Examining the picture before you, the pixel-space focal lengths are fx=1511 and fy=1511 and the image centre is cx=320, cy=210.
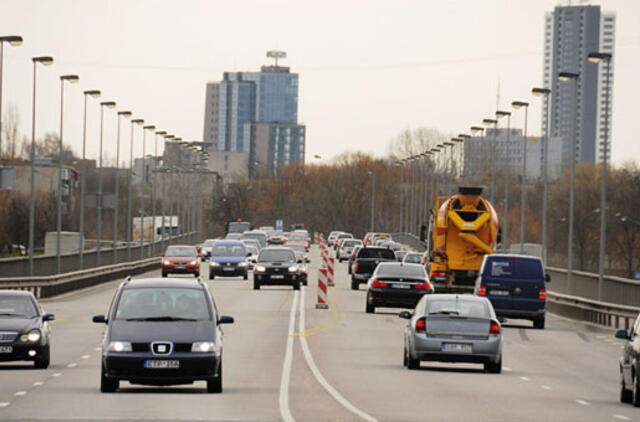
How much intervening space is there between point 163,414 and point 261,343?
1539 cm

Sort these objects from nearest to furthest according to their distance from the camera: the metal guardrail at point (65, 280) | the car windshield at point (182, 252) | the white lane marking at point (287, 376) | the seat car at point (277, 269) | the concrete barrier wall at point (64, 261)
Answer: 1. the white lane marking at point (287, 376)
2. the metal guardrail at point (65, 280)
3. the concrete barrier wall at point (64, 261)
4. the seat car at point (277, 269)
5. the car windshield at point (182, 252)

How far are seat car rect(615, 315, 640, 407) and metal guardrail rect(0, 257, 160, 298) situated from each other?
31.7 metres

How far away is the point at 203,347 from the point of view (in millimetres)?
18891

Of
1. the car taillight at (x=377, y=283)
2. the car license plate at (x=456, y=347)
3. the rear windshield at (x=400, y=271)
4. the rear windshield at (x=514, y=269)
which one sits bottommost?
the car license plate at (x=456, y=347)

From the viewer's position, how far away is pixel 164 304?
19.9 metres

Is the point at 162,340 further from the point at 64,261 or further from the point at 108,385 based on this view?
the point at 64,261

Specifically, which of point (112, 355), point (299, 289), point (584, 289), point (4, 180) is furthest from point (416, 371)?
point (299, 289)

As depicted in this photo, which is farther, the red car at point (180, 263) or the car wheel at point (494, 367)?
the red car at point (180, 263)

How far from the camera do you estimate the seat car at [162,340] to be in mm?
18844

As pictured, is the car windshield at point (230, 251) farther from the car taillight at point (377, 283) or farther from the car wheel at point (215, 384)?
the car wheel at point (215, 384)

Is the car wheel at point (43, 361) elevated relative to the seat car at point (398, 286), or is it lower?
lower

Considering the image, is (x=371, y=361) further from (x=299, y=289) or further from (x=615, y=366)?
(x=299, y=289)

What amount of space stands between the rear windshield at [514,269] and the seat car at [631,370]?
1979 cm

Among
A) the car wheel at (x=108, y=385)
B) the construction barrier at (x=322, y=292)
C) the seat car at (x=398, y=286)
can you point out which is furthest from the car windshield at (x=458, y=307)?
the construction barrier at (x=322, y=292)
